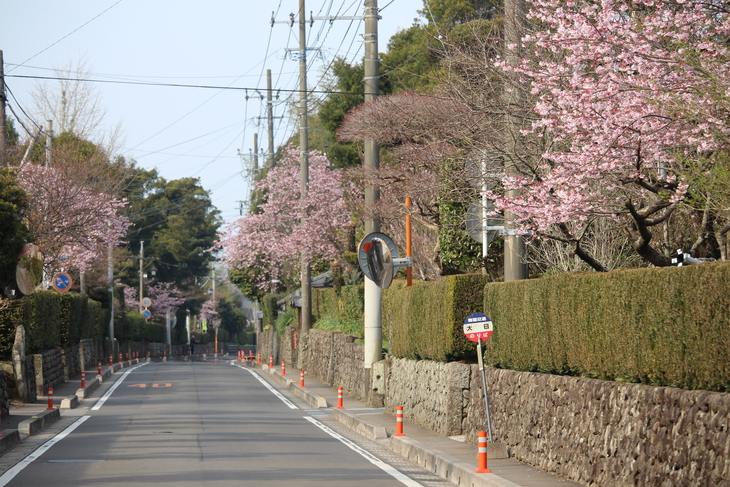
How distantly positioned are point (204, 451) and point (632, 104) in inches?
343

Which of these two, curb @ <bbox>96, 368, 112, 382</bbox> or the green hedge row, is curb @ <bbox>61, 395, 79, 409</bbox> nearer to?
the green hedge row

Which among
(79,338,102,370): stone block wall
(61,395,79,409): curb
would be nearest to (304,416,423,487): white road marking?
(61,395,79,409): curb

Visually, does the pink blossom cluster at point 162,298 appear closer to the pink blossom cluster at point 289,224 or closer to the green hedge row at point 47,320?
the pink blossom cluster at point 289,224

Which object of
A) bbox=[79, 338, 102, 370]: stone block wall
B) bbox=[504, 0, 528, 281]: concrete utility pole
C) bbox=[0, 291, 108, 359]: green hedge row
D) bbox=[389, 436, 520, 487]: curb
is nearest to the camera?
bbox=[389, 436, 520, 487]: curb

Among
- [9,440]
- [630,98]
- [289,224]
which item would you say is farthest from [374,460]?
[289,224]

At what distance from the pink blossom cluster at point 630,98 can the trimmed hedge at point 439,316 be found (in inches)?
162

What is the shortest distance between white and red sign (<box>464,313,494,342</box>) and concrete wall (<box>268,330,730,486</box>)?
0.80m

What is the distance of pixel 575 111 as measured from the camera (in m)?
11.7

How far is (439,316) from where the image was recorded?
59.8 ft

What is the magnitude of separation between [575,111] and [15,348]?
18.1 m

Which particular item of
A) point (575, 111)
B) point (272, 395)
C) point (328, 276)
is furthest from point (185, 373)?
point (575, 111)

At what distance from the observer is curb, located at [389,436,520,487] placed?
1167 centimetres

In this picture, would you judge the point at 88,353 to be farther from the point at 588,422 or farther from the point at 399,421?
the point at 588,422

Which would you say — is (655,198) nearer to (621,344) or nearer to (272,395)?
(621,344)
